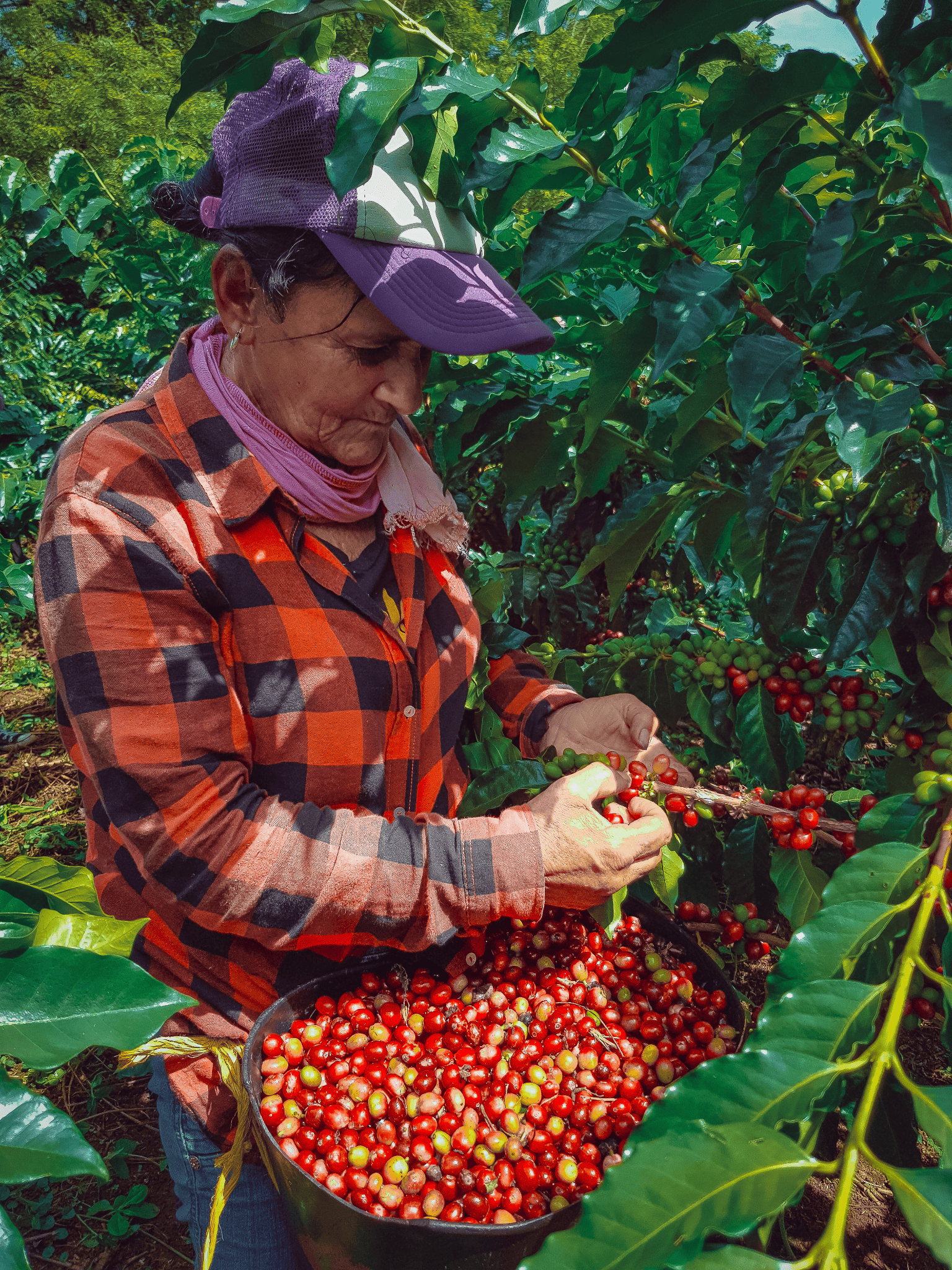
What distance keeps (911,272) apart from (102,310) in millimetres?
8806

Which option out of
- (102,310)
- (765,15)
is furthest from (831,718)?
(102,310)

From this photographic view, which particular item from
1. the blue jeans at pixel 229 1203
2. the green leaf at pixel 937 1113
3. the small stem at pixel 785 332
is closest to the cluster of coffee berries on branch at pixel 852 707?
the small stem at pixel 785 332

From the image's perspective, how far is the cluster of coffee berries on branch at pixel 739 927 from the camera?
1.17 metres

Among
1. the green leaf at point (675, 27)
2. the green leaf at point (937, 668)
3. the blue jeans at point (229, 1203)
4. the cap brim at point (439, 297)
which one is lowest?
the blue jeans at point (229, 1203)

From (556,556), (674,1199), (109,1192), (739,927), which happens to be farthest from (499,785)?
(109,1192)

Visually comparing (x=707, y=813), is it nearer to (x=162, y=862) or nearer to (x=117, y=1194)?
(x=162, y=862)

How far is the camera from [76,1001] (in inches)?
19.7

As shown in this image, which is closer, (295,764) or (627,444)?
(295,764)

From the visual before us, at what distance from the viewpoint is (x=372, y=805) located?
4.51 ft

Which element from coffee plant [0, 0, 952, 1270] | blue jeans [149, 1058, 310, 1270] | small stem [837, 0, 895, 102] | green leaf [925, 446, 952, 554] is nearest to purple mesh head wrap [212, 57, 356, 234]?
coffee plant [0, 0, 952, 1270]

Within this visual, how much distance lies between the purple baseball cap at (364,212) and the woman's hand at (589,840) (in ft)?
2.14

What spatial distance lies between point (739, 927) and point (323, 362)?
1046mm

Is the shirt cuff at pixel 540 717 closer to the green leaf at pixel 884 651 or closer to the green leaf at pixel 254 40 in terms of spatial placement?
the green leaf at pixel 884 651

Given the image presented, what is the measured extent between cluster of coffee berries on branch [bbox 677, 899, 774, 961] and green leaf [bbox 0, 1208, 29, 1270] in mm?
975
